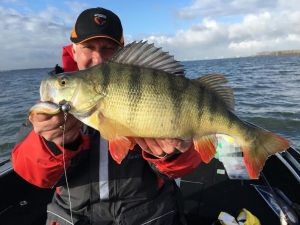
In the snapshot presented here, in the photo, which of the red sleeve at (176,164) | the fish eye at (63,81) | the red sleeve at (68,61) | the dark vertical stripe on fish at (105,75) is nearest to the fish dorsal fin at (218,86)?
the red sleeve at (176,164)

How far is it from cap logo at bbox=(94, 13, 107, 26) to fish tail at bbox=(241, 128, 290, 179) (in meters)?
1.74

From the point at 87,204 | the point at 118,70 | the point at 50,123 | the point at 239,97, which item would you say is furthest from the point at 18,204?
the point at 239,97

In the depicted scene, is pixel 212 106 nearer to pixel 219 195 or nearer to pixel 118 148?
pixel 118 148

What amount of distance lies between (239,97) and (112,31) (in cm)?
1286

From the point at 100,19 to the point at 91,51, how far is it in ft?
1.07

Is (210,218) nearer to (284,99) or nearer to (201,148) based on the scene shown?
(201,148)

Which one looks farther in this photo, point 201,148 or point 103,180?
point 103,180

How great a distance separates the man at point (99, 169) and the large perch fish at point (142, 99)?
0.19 meters

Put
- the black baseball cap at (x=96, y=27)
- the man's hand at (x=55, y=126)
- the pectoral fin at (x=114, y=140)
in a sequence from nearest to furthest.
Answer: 1. the man's hand at (x=55, y=126)
2. the pectoral fin at (x=114, y=140)
3. the black baseball cap at (x=96, y=27)

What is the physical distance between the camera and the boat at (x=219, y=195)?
3.28 metres

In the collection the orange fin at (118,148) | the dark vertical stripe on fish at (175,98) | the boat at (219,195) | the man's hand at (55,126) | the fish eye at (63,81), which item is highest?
the fish eye at (63,81)

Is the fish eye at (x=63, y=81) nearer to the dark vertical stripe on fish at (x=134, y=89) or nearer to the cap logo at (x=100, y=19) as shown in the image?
the dark vertical stripe on fish at (x=134, y=89)

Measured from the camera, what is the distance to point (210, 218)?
3334 millimetres

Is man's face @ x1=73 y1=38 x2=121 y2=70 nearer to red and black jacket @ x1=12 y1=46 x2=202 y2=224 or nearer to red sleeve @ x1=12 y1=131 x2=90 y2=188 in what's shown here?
red and black jacket @ x1=12 y1=46 x2=202 y2=224
